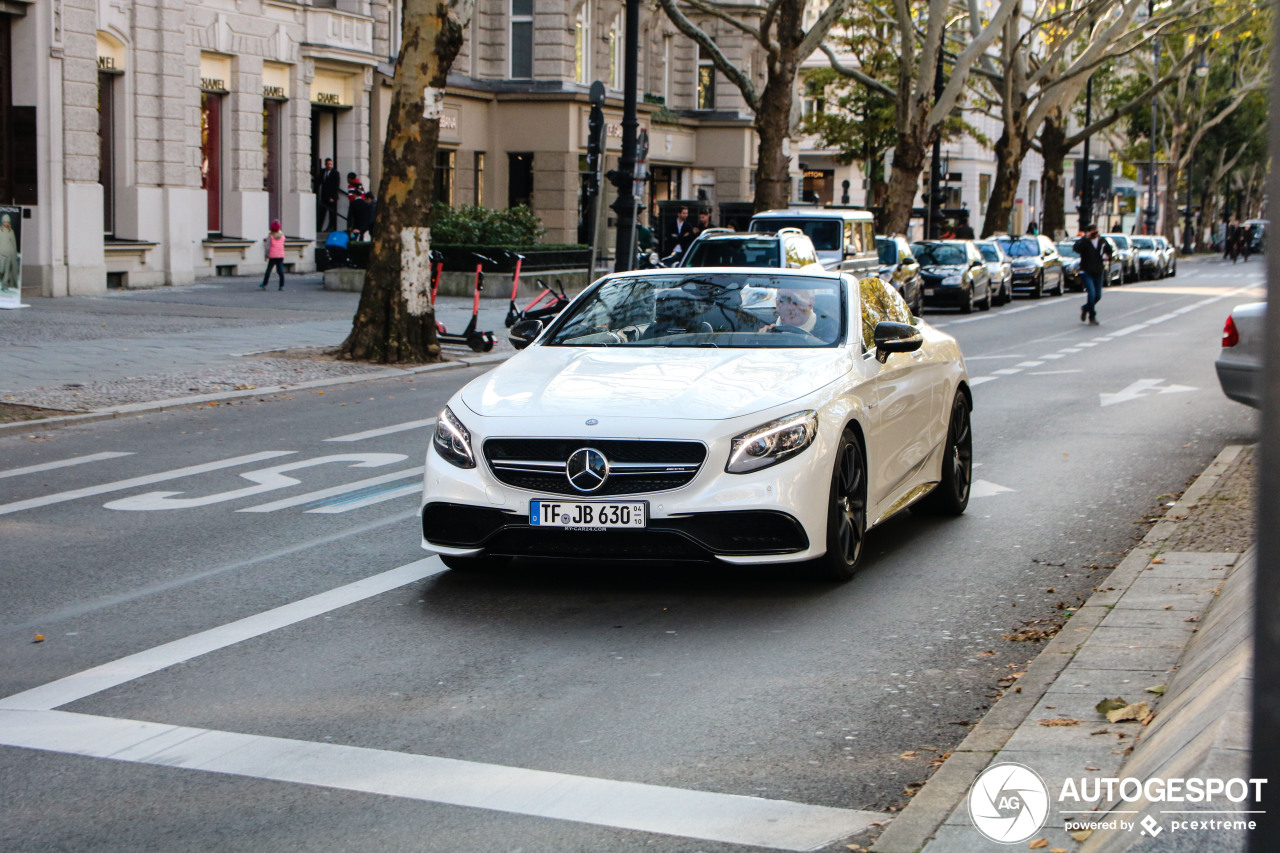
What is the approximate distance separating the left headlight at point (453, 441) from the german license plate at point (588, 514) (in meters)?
0.40

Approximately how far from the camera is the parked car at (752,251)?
80.3 feet

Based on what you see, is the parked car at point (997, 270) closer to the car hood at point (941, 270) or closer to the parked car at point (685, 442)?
the car hood at point (941, 270)

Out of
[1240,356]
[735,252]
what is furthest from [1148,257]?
[1240,356]

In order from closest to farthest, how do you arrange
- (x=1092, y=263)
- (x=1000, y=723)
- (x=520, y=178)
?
(x=1000, y=723), (x=1092, y=263), (x=520, y=178)

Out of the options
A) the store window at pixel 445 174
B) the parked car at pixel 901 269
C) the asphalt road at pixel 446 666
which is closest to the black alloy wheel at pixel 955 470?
the asphalt road at pixel 446 666

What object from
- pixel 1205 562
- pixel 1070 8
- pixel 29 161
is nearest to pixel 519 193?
pixel 1070 8

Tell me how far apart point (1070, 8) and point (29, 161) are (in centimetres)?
3078

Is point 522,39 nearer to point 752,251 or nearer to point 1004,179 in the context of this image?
point 1004,179

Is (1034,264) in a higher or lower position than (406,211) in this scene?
lower

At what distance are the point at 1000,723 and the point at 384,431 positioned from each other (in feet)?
28.8

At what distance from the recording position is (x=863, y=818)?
4.56 m

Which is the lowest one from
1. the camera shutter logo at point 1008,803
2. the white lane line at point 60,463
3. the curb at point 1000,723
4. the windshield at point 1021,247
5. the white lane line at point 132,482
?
the white lane line at point 60,463

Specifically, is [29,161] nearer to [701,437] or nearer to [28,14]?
[28,14]

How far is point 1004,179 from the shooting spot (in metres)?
53.8
